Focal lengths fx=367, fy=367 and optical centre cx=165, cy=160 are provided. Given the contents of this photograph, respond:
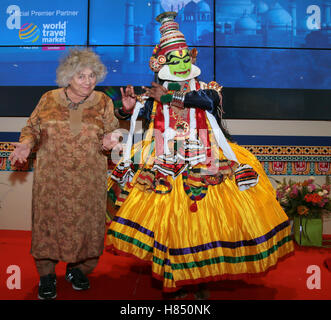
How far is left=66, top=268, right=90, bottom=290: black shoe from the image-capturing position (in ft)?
8.43

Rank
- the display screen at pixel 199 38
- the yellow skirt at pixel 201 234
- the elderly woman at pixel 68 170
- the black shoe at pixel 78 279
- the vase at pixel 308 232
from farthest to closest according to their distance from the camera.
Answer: the display screen at pixel 199 38 → the vase at pixel 308 232 → the black shoe at pixel 78 279 → the elderly woman at pixel 68 170 → the yellow skirt at pixel 201 234

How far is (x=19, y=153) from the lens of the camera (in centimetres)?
227

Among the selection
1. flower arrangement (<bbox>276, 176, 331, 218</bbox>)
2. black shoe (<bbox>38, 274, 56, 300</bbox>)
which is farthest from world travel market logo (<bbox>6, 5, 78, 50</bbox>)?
flower arrangement (<bbox>276, 176, 331, 218</bbox>)

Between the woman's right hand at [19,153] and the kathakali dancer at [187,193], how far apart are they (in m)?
0.60

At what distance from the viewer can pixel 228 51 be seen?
4.62 metres

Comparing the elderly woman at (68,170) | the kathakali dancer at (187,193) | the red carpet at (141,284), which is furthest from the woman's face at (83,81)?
the red carpet at (141,284)

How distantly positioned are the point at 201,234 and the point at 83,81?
1232 mm

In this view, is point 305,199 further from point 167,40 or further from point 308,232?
point 167,40

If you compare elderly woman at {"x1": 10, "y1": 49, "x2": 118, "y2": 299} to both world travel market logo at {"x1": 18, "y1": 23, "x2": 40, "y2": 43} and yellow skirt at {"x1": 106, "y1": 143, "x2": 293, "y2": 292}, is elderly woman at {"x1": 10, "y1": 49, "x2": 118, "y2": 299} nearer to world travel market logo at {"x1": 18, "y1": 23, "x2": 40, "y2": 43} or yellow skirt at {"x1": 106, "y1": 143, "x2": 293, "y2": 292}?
yellow skirt at {"x1": 106, "y1": 143, "x2": 293, "y2": 292}

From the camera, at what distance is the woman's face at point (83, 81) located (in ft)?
7.86

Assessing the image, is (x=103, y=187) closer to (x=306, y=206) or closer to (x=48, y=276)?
(x=48, y=276)

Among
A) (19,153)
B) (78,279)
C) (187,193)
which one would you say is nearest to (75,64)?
(19,153)

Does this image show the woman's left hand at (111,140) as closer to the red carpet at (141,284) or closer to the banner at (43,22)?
the red carpet at (141,284)

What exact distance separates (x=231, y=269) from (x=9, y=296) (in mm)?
1455
